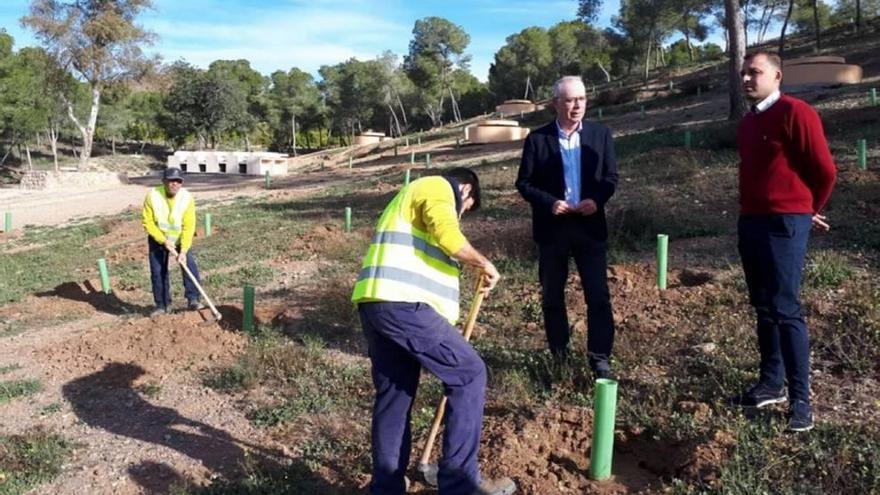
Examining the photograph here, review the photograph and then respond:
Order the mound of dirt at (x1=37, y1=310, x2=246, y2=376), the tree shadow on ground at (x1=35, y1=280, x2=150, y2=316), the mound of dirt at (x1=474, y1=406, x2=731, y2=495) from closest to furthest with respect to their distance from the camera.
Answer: the mound of dirt at (x1=474, y1=406, x2=731, y2=495)
the mound of dirt at (x1=37, y1=310, x2=246, y2=376)
the tree shadow on ground at (x1=35, y1=280, x2=150, y2=316)

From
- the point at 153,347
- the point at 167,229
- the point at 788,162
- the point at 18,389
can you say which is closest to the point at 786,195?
the point at 788,162

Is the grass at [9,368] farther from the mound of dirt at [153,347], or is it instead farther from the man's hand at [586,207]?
the man's hand at [586,207]

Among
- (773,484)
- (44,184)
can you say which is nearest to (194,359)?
(773,484)

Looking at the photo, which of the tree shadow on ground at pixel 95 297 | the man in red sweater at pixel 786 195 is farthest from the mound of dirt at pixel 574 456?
the tree shadow on ground at pixel 95 297

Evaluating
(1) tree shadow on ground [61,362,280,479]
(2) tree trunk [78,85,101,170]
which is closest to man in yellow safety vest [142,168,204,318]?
(1) tree shadow on ground [61,362,280,479]

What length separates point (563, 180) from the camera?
13.3ft

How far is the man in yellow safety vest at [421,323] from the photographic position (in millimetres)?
2861

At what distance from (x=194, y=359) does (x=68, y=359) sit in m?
1.23

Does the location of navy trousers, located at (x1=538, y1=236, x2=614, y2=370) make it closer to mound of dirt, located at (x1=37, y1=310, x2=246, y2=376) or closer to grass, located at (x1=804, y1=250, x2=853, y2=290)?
grass, located at (x1=804, y1=250, x2=853, y2=290)

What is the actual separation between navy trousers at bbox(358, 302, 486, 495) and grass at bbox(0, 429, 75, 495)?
7.18 feet

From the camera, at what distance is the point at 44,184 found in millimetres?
33531

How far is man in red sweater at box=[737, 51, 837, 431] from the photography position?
3.20 metres

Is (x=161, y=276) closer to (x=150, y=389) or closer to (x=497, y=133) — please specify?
(x=150, y=389)

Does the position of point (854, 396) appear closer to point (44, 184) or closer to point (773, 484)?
point (773, 484)
